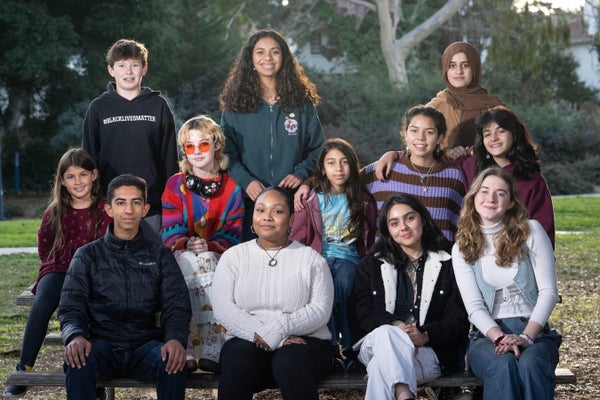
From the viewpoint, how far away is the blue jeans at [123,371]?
4.53 m

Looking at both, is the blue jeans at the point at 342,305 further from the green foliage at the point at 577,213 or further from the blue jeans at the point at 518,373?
the green foliage at the point at 577,213

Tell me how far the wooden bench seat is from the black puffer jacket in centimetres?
18

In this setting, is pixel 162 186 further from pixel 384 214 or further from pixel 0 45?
pixel 0 45

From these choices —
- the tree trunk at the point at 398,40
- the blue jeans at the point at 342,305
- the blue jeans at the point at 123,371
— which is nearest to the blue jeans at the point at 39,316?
the blue jeans at the point at 123,371

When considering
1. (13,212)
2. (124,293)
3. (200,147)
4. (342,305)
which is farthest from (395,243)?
(13,212)

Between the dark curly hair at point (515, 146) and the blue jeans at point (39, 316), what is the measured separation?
7.78 feet

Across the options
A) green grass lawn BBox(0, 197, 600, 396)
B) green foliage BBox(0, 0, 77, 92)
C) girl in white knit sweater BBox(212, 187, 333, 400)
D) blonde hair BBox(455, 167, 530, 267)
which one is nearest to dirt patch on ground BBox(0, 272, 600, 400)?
green grass lawn BBox(0, 197, 600, 396)

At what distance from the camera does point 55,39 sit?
22797mm

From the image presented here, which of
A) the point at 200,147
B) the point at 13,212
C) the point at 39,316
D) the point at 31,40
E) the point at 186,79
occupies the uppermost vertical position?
the point at 31,40

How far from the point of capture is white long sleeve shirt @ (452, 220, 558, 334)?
4.78m

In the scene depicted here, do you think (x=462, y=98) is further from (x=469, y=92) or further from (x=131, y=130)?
(x=131, y=130)

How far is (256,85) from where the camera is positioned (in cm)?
593

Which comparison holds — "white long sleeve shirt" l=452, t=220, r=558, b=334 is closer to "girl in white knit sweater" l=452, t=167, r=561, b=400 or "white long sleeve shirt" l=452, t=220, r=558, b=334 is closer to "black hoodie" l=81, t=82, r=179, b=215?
"girl in white knit sweater" l=452, t=167, r=561, b=400

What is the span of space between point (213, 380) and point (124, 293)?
1.94 feet
